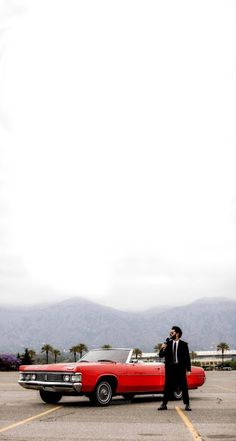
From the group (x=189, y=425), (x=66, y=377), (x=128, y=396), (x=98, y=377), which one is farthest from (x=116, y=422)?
(x=128, y=396)

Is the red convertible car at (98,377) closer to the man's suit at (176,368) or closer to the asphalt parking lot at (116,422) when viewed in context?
the asphalt parking lot at (116,422)

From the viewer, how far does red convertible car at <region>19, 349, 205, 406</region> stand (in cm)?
1309

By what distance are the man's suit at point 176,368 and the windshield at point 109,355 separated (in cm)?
207

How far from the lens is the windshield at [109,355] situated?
14.7m

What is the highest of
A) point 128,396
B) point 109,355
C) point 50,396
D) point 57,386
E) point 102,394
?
point 109,355

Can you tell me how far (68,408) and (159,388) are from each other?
2933 millimetres

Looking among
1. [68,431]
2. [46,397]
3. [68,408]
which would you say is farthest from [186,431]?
[46,397]

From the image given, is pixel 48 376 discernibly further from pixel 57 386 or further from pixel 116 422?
pixel 116 422

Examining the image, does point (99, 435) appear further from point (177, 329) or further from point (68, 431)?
point (177, 329)

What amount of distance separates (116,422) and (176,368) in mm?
2702

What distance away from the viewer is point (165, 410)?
41.5 ft

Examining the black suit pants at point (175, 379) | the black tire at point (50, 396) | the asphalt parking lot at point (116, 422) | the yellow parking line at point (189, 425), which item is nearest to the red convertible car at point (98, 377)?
the black tire at point (50, 396)

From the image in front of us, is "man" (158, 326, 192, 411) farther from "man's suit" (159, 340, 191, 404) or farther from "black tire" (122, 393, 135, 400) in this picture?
"black tire" (122, 393, 135, 400)

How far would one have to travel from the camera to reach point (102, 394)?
534 inches
